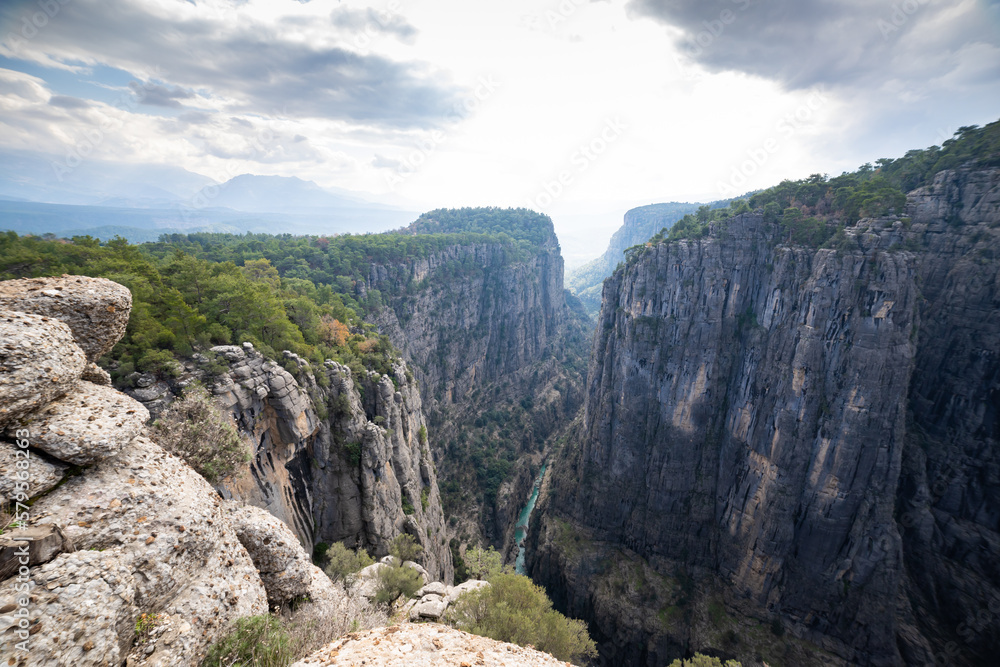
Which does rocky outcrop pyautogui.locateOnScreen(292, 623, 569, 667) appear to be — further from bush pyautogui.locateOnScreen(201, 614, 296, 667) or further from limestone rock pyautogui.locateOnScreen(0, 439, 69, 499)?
limestone rock pyautogui.locateOnScreen(0, 439, 69, 499)

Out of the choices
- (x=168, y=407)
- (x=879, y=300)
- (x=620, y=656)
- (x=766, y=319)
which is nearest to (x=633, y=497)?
(x=620, y=656)

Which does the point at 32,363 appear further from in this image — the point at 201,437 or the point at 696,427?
the point at 696,427

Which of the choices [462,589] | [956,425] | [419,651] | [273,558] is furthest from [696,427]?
[273,558]

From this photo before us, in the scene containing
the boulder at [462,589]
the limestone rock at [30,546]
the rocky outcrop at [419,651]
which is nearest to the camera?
the limestone rock at [30,546]

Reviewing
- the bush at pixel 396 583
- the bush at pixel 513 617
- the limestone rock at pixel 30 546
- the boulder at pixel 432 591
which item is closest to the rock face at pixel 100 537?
the limestone rock at pixel 30 546

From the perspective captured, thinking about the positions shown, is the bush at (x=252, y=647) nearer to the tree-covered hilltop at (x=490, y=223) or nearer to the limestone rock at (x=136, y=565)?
the limestone rock at (x=136, y=565)

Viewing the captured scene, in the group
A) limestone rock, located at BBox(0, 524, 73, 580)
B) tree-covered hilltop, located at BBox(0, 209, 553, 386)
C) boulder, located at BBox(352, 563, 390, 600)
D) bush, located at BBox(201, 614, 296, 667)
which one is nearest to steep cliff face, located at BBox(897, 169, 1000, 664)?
boulder, located at BBox(352, 563, 390, 600)

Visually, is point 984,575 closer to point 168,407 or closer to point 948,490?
point 948,490

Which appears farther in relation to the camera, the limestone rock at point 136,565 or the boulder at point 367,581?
the boulder at point 367,581
